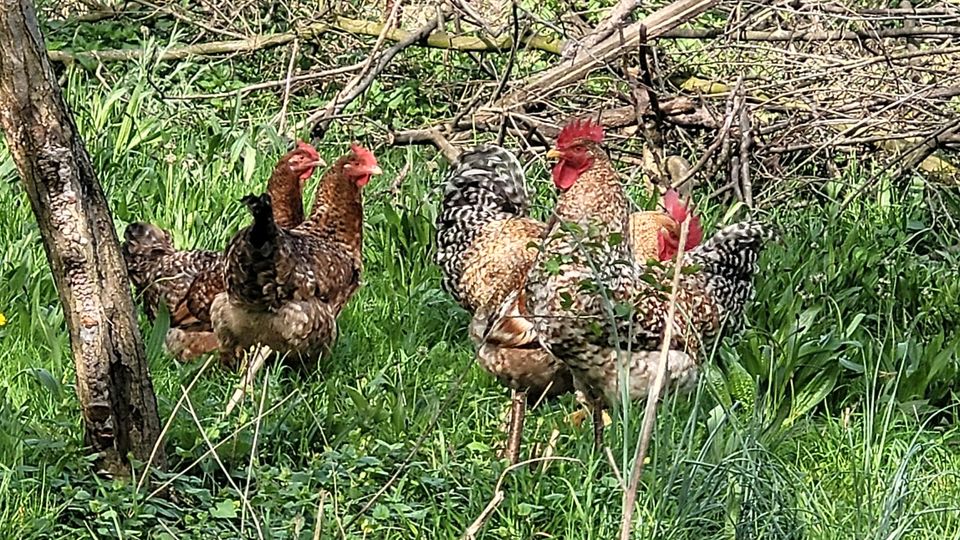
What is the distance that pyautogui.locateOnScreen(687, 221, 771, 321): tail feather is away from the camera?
4.36 metres

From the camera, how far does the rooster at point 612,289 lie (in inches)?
144

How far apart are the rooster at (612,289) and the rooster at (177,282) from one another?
1.30m

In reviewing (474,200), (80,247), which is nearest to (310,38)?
(474,200)

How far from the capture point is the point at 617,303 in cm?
354

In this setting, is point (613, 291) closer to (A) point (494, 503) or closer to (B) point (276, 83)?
(A) point (494, 503)

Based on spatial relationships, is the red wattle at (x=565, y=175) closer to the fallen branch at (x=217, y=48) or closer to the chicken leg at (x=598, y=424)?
the chicken leg at (x=598, y=424)

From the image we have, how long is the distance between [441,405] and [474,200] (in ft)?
4.04

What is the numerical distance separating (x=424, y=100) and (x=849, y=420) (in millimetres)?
4221

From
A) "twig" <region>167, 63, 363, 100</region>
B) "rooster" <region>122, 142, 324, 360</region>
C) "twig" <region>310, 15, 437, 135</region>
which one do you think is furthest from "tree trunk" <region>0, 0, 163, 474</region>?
"twig" <region>167, 63, 363, 100</region>

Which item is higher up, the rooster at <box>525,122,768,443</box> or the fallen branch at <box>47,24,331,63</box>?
the fallen branch at <box>47,24,331,63</box>

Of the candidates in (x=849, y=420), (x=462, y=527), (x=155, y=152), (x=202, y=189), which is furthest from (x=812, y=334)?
(x=155, y=152)

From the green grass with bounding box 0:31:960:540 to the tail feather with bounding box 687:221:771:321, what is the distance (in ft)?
0.62

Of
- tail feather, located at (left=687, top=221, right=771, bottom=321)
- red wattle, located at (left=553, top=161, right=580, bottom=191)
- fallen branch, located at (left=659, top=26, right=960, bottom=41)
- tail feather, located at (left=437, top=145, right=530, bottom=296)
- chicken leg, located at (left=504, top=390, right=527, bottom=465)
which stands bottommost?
chicken leg, located at (left=504, top=390, right=527, bottom=465)

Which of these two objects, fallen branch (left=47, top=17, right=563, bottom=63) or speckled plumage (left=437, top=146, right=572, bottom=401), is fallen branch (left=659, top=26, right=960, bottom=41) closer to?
fallen branch (left=47, top=17, right=563, bottom=63)
